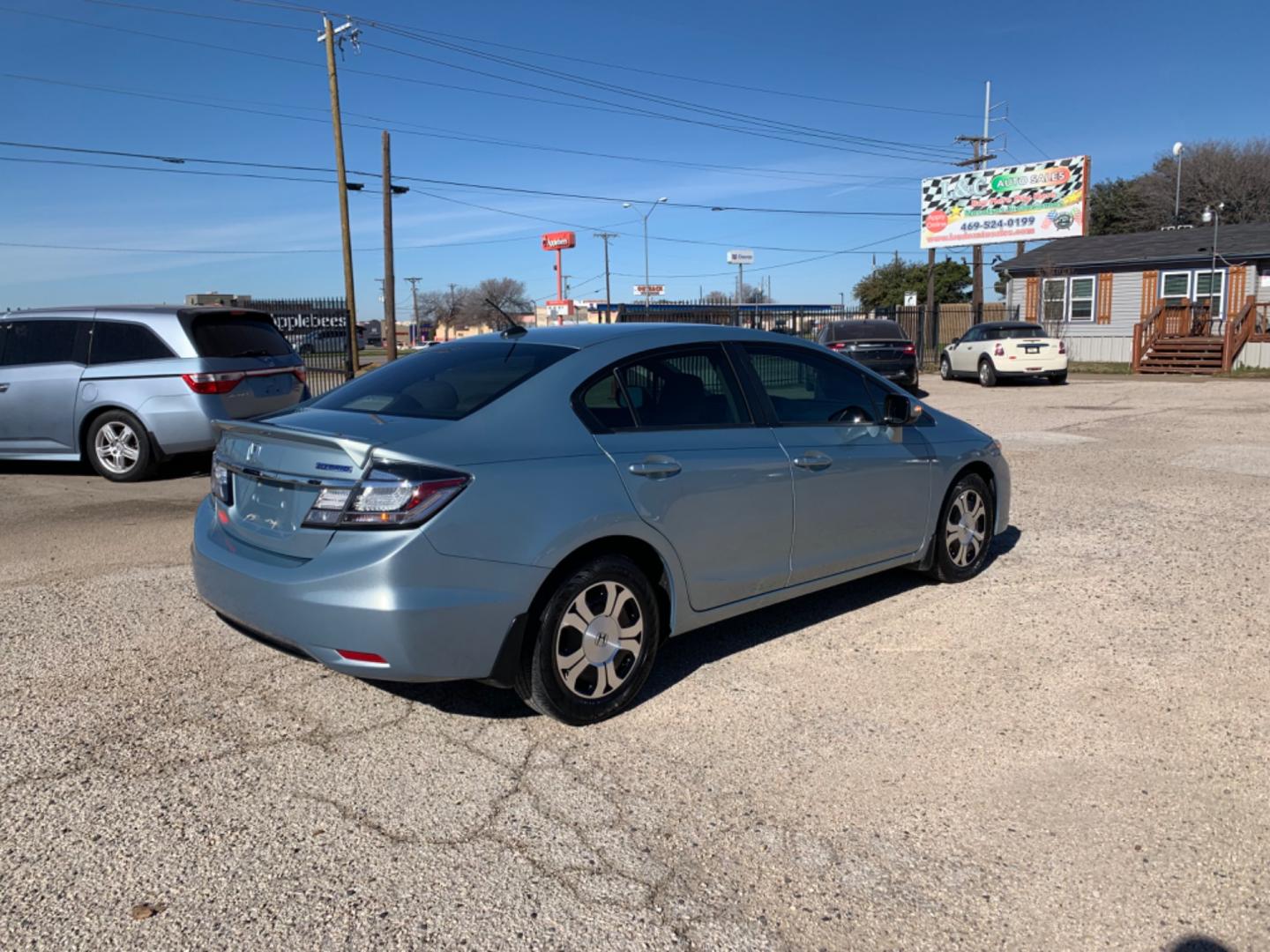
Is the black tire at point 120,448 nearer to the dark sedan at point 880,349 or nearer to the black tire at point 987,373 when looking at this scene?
the dark sedan at point 880,349

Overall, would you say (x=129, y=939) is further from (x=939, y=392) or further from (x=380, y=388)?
(x=939, y=392)

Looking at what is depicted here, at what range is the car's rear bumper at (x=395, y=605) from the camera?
3.41 m

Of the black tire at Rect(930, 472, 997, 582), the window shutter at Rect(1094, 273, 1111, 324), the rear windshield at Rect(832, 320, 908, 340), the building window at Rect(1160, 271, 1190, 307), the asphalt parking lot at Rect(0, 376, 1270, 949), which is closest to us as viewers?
the asphalt parking lot at Rect(0, 376, 1270, 949)

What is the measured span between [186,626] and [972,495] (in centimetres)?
444

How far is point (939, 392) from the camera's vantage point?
854 inches

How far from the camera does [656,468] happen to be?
4.04 meters

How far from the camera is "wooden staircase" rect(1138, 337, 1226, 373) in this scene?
25750 millimetres

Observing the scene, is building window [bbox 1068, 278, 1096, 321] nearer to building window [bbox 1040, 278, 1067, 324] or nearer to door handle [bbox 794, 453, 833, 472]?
building window [bbox 1040, 278, 1067, 324]

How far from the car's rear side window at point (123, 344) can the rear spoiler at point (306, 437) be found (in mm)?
5992

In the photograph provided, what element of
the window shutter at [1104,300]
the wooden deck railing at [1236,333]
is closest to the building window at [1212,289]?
the window shutter at [1104,300]

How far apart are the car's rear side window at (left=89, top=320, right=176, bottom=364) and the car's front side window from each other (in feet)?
22.1

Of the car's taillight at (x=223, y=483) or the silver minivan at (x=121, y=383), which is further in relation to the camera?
the silver minivan at (x=121, y=383)

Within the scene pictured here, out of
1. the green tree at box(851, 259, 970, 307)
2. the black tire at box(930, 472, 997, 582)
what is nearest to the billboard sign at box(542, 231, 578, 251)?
the green tree at box(851, 259, 970, 307)

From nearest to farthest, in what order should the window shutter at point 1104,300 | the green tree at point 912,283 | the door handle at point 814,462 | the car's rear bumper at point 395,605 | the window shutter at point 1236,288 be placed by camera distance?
the car's rear bumper at point 395,605, the door handle at point 814,462, the window shutter at point 1236,288, the window shutter at point 1104,300, the green tree at point 912,283
